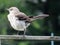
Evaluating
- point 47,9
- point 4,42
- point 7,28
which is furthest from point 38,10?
point 4,42

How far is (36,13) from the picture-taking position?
326 inches

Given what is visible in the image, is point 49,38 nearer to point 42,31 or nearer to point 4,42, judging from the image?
point 4,42

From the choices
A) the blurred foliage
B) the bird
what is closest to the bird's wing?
the bird

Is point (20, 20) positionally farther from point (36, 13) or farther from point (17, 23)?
point (36, 13)

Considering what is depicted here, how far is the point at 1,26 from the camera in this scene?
7535 mm

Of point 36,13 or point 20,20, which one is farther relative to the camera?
point 36,13

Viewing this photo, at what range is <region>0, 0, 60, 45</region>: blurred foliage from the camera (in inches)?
291

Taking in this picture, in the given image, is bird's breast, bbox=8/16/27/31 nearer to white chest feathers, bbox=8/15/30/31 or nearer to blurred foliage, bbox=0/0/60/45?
white chest feathers, bbox=8/15/30/31

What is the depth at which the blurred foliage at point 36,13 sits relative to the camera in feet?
24.3

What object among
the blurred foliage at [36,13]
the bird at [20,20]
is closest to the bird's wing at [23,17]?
the bird at [20,20]

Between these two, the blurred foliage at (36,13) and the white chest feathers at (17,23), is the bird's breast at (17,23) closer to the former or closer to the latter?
the white chest feathers at (17,23)

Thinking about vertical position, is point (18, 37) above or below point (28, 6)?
below

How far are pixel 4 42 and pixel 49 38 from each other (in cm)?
57

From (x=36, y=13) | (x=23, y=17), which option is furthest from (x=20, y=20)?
(x=36, y=13)
